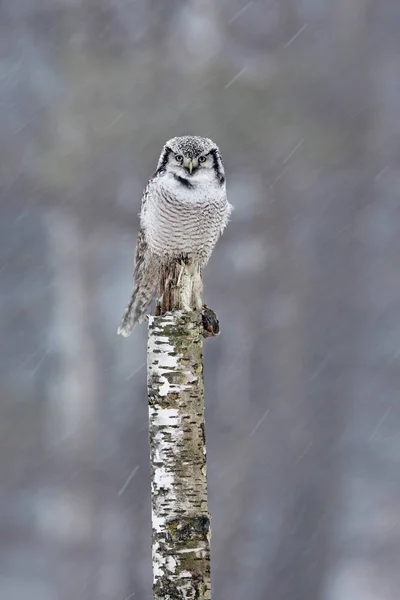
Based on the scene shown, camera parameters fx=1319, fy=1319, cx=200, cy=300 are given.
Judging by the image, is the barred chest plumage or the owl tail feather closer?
the barred chest plumage

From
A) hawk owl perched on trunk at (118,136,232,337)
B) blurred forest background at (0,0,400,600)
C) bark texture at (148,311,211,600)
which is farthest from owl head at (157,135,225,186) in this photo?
blurred forest background at (0,0,400,600)

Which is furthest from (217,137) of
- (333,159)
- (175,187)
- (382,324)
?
(175,187)

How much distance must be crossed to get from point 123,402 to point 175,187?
575cm

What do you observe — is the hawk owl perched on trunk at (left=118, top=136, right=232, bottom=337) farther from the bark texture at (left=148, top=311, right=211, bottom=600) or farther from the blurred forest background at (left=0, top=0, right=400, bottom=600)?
the blurred forest background at (left=0, top=0, right=400, bottom=600)

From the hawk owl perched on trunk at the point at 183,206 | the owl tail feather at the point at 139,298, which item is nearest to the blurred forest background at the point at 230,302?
the owl tail feather at the point at 139,298

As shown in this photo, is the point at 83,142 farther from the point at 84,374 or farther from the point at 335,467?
the point at 335,467

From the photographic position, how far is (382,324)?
35.5 ft

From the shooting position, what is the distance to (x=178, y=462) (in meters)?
3.87

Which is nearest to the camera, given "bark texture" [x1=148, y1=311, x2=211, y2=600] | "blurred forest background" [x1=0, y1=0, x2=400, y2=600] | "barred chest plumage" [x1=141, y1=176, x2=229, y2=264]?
"bark texture" [x1=148, y1=311, x2=211, y2=600]

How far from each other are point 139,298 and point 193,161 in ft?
2.10

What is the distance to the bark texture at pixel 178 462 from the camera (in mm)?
3820

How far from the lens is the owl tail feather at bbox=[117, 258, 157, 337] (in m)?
5.20

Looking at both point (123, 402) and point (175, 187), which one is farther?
point (123, 402)

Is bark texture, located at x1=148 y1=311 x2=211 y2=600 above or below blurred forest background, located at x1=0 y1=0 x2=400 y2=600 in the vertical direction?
below
